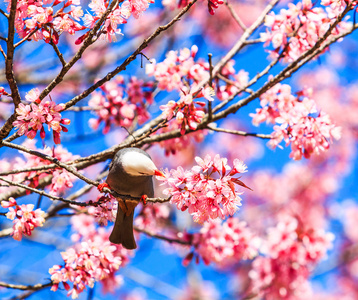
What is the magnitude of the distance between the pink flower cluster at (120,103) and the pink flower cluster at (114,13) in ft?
4.43

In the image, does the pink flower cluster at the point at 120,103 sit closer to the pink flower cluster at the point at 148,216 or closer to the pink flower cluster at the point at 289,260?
the pink flower cluster at the point at 148,216

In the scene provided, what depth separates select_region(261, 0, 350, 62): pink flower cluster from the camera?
311cm

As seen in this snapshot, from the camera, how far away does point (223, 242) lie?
377 centimetres

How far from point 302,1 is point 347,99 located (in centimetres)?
753

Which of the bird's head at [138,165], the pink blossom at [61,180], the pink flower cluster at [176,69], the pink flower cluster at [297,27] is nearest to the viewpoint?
the bird's head at [138,165]

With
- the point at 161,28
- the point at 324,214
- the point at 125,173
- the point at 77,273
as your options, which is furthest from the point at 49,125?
the point at 324,214

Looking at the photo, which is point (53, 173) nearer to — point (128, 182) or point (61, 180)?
point (61, 180)

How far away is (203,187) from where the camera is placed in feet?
6.79

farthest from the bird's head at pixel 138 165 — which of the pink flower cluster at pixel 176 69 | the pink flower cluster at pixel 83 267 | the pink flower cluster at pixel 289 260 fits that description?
the pink flower cluster at pixel 289 260

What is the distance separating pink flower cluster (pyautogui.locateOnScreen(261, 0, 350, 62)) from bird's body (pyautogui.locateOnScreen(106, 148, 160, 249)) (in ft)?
4.65

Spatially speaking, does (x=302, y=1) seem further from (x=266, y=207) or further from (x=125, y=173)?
(x=266, y=207)

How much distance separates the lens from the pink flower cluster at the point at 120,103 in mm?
3561

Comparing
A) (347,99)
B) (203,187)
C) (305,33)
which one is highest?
(347,99)

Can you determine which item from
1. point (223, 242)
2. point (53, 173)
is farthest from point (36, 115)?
point (223, 242)
